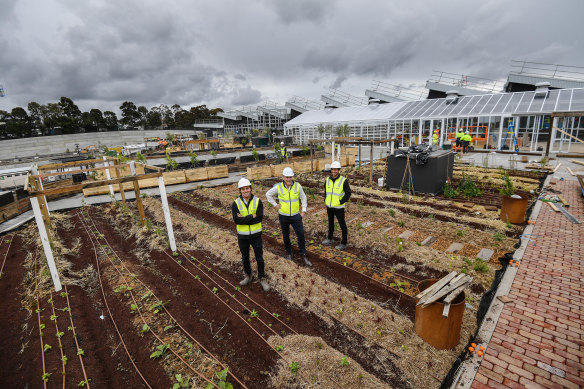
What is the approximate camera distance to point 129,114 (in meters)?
66.2

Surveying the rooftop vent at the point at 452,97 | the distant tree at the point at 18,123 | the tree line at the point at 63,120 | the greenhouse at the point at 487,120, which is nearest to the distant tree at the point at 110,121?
the tree line at the point at 63,120

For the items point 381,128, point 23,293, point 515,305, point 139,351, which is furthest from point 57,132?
point 515,305

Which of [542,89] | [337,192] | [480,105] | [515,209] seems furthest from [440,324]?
[542,89]

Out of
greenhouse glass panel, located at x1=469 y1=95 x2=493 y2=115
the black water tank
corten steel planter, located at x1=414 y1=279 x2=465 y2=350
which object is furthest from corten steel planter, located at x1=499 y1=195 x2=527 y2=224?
greenhouse glass panel, located at x1=469 y1=95 x2=493 y2=115

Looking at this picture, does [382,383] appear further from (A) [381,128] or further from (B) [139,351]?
(A) [381,128]

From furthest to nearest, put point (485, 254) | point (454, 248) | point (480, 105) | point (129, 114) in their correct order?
point (129, 114)
point (480, 105)
point (454, 248)
point (485, 254)

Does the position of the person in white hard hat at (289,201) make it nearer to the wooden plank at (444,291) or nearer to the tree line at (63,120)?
the wooden plank at (444,291)

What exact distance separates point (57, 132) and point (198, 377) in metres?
60.2

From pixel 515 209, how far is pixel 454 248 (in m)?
2.54

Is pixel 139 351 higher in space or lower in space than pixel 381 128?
lower

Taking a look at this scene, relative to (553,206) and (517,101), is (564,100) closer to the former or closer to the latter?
(517,101)

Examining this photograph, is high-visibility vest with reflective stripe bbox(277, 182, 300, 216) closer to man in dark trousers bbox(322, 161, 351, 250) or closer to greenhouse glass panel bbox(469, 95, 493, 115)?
man in dark trousers bbox(322, 161, 351, 250)

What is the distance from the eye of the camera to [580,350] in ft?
11.3

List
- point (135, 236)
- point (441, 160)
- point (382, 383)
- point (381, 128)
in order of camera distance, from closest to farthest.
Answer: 1. point (382, 383)
2. point (135, 236)
3. point (441, 160)
4. point (381, 128)
